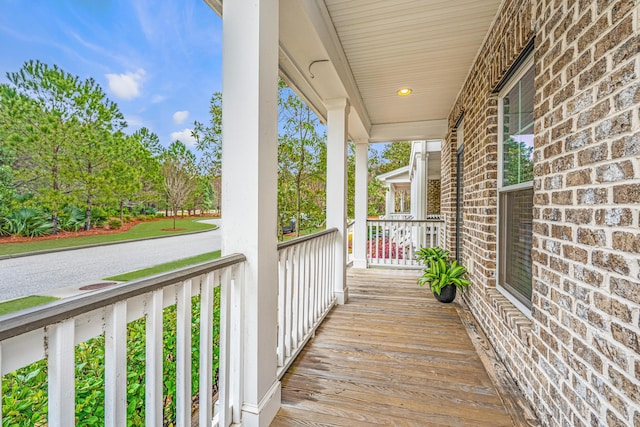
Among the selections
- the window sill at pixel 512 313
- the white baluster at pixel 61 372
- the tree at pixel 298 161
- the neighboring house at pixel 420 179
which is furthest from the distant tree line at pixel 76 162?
the neighboring house at pixel 420 179

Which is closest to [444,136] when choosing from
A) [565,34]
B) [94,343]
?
[565,34]

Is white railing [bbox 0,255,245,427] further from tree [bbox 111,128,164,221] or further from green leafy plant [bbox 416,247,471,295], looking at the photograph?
green leafy plant [bbox 416,247,471,295]

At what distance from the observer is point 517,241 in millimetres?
2346

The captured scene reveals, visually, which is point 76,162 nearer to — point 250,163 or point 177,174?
point 177,174

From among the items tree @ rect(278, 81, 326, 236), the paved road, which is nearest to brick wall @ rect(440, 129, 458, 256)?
tree @ rect(278, 81, 326, 236)

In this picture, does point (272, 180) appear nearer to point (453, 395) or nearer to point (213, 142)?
point (213, 142)

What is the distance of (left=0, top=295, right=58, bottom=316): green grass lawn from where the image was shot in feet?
2.26

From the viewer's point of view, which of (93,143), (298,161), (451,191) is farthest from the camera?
(298,161)

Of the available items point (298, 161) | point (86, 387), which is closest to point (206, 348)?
point (86, 387)

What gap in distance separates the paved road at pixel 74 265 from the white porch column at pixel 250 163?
407mm

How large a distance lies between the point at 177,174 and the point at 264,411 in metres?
1.30

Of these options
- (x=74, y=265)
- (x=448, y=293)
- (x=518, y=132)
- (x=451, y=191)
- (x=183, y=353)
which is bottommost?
(x=448, y=293)

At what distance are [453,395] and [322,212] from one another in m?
4.14

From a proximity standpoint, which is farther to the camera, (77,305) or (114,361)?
(114,361)
